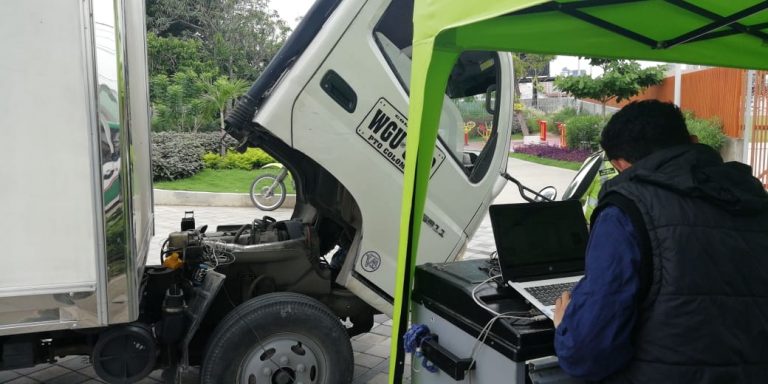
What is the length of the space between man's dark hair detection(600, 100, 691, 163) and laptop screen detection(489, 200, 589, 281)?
0.62 meters

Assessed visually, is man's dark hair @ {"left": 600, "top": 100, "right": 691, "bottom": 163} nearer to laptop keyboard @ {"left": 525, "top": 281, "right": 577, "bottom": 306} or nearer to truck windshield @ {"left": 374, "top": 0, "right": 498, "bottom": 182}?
laptop keyboard @ {"left": 525, "top": 281, "right": 577, "bottom": 306}

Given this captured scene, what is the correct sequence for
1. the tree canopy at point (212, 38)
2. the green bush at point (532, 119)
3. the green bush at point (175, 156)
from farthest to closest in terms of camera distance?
1. the green bush at point (532, 119)
2. the tree canopy at point (212, 38)
3. the green bush at point (175, 156)

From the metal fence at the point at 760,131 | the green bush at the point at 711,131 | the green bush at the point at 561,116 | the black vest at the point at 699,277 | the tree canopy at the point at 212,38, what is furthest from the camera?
the green bush at the point at 561,116

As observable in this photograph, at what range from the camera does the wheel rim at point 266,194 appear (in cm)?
1180

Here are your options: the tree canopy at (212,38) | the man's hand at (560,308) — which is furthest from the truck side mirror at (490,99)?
the tree canopy at (212,38)

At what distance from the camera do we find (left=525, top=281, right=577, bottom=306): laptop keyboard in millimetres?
2121

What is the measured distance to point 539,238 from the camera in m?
2.47

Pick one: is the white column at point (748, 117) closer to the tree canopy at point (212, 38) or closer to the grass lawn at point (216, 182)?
the grass lawn at point (216, 182)

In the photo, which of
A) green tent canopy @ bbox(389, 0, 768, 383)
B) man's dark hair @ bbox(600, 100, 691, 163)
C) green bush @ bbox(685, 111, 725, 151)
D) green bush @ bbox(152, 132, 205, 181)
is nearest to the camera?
man's dark hair @ bbox(600, 100, 691, 163)

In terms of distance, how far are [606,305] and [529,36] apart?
128 cm

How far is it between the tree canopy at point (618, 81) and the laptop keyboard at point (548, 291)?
15530 mm

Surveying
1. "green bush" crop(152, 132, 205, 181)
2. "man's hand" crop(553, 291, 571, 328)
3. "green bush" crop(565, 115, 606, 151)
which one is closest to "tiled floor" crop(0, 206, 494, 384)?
"man's hand" crop(553, 291, 571, 328)

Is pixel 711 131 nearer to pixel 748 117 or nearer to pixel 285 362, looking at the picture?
pixel 748 117

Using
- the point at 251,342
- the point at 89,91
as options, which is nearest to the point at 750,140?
the point at 251,342
